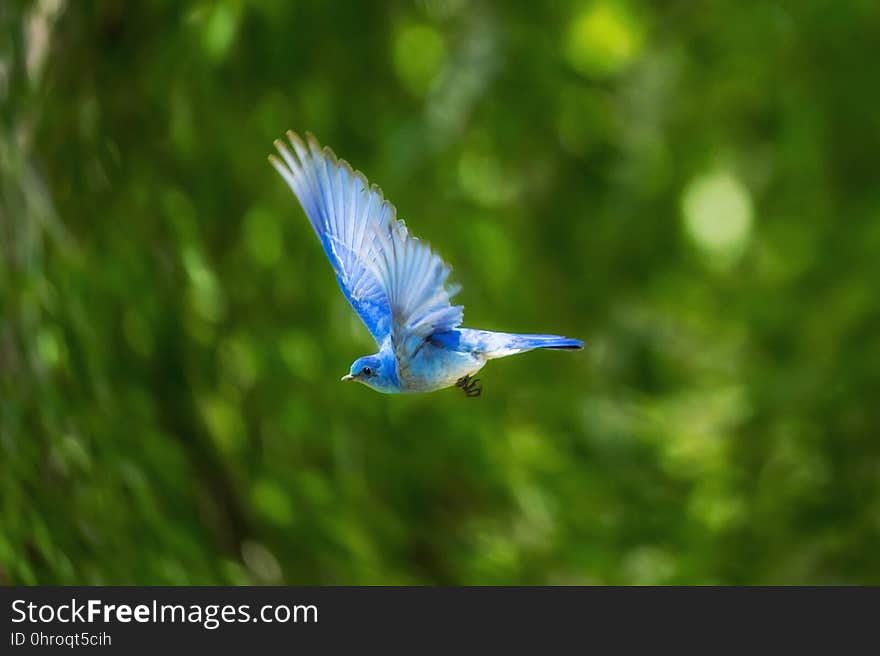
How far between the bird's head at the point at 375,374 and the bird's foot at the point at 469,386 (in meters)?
0.05

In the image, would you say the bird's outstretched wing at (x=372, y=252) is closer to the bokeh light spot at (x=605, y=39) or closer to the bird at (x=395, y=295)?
the bird at (x=395, y=295)

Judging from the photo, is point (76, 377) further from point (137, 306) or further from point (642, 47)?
point (642, 47)

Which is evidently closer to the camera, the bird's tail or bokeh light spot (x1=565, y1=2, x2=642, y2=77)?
the bird's tail

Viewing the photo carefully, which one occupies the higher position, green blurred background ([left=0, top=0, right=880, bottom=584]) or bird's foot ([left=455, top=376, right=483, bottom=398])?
green blurred background ([left=0, top=0, right=880, bottom=584])

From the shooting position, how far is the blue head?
A: 754mm

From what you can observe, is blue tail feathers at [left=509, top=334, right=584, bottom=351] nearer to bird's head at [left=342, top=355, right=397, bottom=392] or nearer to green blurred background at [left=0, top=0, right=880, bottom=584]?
bird's head at [left=342, top=355, right=397, bottom=392]

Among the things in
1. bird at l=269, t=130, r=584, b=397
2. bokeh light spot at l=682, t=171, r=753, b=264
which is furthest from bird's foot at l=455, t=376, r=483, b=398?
bokeh light spot at l=682, t=171, r=753, b=264

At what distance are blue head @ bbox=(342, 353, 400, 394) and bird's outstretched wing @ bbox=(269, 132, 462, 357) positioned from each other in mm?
23

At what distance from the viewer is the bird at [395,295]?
0.70 m

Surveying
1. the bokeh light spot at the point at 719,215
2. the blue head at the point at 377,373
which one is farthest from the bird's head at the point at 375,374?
the bokeh light spot at the point at 719,215

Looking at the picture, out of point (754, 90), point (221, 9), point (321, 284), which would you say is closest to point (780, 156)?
point (754, 90)

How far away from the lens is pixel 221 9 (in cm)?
150

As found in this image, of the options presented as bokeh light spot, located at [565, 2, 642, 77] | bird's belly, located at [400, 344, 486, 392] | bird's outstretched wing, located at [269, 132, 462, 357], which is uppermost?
bokeh light spot, located at [565, 2, 642, 77]

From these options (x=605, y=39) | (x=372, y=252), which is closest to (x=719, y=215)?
(x=605, y=39)
